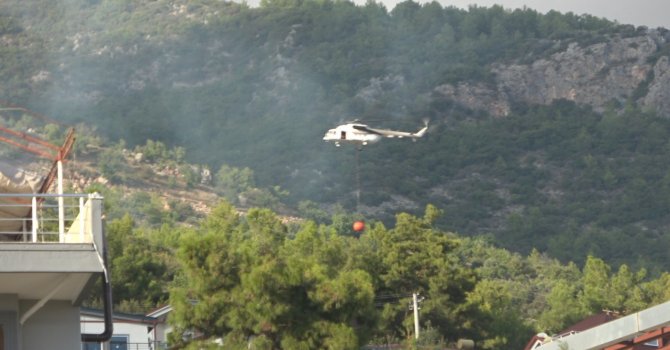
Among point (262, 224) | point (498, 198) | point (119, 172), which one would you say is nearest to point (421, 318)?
point (262, 224)

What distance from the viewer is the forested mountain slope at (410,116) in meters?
162

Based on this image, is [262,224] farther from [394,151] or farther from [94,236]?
[394,151]

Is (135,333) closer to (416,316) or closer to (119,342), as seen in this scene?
(119,342)

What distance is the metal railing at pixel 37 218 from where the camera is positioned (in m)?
19.5

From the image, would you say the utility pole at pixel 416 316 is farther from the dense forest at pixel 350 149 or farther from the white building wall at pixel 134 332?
the dense forest at pixel 350 149

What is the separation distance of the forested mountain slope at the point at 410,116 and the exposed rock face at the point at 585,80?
0.15 m

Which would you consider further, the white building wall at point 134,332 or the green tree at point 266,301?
the white building wall at point 134,332

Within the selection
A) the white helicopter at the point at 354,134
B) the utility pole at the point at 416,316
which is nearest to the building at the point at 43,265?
the utility pole at the point at 416,316

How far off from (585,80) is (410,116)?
802 inches

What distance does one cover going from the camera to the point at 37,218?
66.4 ft

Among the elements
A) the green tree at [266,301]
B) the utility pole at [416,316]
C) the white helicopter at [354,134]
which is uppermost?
the white helicopter at [354,134]

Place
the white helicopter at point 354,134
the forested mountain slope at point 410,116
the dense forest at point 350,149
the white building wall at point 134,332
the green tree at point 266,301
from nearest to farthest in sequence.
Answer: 1. the green tree at point 266,301
2. the white building wall at point 134,332
3. the white helicopter at point 354,134
4. the dense forest at point 350,149
5. the forested mountain slope at point 410,116

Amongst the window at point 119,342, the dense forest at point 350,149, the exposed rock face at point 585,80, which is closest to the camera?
the window at point 119,342

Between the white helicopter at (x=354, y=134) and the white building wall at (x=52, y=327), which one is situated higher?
the white helicopter at (x=354, y=134)
